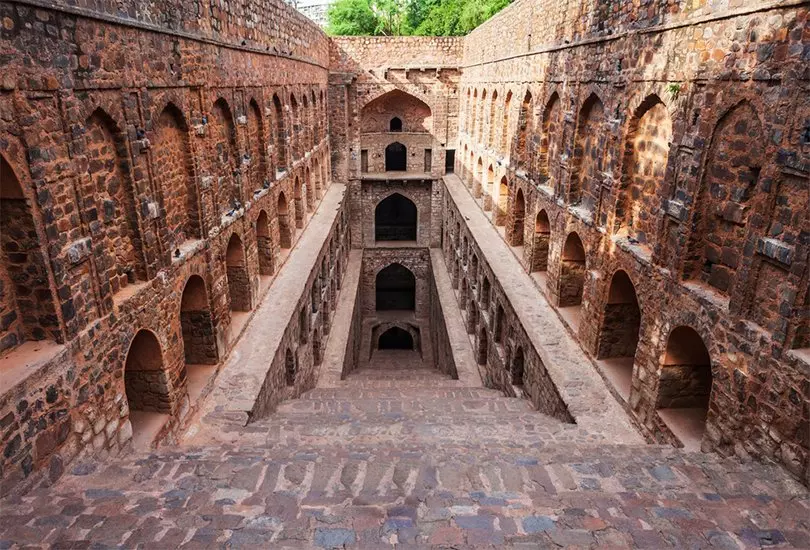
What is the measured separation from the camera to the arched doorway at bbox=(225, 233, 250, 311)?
9.48 m

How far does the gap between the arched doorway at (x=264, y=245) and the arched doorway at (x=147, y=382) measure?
191 inches

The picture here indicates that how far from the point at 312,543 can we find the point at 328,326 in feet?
40.2

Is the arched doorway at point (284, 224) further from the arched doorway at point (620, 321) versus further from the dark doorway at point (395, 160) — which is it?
the dark doorway at point (395, 160)

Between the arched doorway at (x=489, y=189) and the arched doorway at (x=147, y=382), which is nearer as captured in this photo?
the arched doorway at (x=147, y=382)

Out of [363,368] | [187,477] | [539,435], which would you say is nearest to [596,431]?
[539,435]

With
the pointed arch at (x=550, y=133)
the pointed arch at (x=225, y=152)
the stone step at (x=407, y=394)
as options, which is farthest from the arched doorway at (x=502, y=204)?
the pointed arch at (x=225, y=152)

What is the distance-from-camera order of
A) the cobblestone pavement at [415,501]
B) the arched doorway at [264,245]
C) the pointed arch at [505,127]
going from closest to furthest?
the cobblestone pavement at [415,501] → the arched doorway at [264,245] → the pointed arch at [505,127]

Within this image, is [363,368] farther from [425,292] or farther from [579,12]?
[579,12]

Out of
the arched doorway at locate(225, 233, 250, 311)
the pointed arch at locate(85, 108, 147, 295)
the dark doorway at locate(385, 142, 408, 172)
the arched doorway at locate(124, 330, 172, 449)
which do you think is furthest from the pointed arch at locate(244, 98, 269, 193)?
the dark doorway at locate(385, 142, 408, 172)

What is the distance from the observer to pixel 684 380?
6301mm

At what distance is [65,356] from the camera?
4.59 metres

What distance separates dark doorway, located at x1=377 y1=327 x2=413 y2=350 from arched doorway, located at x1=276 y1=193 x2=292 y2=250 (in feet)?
34.3

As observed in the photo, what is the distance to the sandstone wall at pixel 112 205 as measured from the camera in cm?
421

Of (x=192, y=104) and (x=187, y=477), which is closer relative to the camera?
(x=187, y=477)
